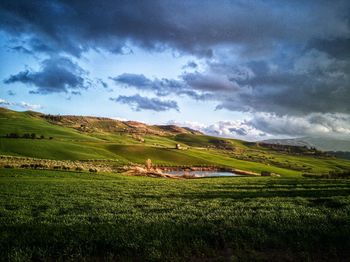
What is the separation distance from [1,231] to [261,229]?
15168 mm

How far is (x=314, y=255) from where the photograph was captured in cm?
1190

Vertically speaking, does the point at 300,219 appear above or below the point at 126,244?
above

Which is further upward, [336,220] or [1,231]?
[336,220]

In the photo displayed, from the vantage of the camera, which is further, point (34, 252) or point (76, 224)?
point (76, 224)

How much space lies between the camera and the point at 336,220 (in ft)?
52.3

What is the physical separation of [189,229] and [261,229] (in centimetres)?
426

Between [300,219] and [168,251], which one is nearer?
[168,251]

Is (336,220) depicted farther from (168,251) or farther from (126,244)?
(126,244)

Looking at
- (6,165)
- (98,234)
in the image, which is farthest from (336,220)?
(6,165)

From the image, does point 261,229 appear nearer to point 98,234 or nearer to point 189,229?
point 189,229

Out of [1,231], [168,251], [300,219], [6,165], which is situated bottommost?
[6,165]

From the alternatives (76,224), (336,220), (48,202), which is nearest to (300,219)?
(336,220)

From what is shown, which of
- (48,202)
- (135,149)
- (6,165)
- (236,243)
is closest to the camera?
(236,243)

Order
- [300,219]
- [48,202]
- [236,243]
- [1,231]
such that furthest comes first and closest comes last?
[48,202] → [300,219] → [1,231] → [236,243]
